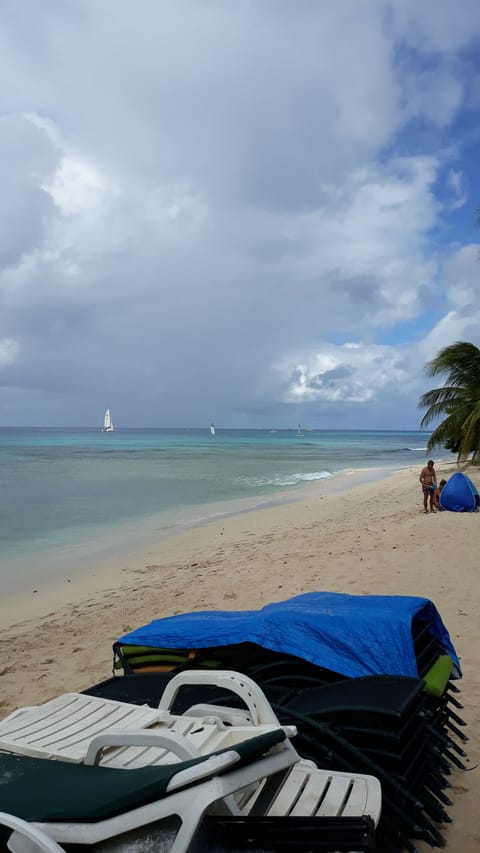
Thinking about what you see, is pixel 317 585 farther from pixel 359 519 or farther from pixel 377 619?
pixel 359 519

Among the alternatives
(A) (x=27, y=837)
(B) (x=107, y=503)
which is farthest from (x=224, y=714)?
(B) (x=107, y=503)

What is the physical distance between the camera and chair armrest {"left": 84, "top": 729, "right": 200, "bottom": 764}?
5.75ft

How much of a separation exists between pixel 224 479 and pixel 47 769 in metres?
25.0

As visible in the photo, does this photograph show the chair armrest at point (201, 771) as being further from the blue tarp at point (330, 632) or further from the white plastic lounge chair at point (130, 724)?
the blue tarp at point (330, 632)

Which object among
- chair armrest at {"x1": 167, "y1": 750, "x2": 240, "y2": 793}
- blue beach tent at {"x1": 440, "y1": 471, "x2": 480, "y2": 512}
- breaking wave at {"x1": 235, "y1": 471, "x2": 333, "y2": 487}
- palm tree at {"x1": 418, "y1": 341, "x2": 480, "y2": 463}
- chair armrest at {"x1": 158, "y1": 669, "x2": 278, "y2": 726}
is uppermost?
palm tree at {"x1": 418, "y1": 341, "x2": 480, "y2": 463}

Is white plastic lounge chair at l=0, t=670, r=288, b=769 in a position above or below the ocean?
above

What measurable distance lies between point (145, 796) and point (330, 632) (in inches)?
81.4

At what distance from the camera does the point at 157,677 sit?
11.1ft

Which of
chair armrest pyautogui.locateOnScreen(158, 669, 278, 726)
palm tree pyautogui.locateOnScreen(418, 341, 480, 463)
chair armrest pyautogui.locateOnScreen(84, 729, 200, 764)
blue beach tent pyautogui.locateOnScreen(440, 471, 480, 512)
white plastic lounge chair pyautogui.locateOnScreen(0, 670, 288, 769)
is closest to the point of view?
chair armrest pyautogui.locateOnScreen(84, 729, 200, 764)

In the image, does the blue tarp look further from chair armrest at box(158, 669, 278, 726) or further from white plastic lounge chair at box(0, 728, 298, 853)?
white plastic lounge chair at box(0, 728, 298, 853)

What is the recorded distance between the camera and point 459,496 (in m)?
12.8

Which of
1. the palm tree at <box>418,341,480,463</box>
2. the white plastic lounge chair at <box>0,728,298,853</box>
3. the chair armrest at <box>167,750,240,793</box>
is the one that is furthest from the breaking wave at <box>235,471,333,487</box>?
the chair armrest at <box>167,750,240,793</box>

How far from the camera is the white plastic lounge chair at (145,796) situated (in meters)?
1.41

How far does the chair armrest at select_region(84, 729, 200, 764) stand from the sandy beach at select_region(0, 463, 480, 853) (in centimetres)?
A: 157
